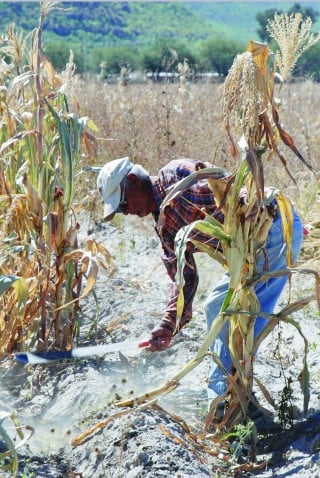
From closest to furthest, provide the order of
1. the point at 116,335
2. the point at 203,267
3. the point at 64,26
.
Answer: the point at 116,335
the point at 203,267
the point at 64,26

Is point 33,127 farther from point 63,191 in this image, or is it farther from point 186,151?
point 186,151

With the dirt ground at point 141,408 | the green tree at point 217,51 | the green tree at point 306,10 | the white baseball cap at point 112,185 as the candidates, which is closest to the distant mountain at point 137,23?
the green tree at point 217,51

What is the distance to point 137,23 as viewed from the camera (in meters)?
64.2

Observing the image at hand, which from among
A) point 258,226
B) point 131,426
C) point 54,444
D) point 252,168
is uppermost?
point 252,168

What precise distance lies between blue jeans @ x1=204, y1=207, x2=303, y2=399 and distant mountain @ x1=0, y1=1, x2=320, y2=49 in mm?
43185

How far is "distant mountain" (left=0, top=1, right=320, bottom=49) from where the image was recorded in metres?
54.7

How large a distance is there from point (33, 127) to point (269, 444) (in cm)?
177

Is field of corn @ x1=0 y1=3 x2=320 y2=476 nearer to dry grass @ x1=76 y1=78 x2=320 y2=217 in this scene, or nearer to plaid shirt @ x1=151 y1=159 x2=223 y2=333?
plaid shirt @ x1=151 y1=159 x2=223 y2=333

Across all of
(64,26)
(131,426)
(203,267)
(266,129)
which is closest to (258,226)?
(266,129)

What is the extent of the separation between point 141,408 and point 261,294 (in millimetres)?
756

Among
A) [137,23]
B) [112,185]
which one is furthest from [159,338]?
[137,23]

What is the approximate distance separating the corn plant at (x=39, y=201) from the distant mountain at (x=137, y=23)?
42381 mm

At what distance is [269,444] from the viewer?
11.5 ft

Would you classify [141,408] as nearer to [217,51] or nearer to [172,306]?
[172,306]
